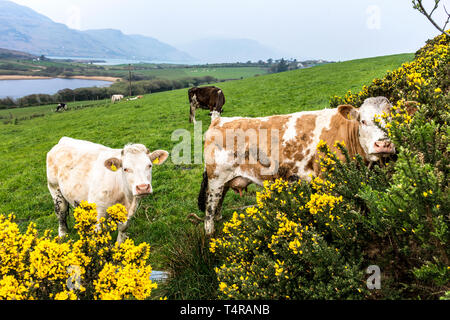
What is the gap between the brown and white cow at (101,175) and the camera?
4445mm

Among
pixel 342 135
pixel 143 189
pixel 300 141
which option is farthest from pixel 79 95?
pixel 342 135

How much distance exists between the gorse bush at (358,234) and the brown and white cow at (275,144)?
112 cm

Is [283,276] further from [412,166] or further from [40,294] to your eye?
[40,294]

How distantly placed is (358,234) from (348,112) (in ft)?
7.86

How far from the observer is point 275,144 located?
482 centimetres

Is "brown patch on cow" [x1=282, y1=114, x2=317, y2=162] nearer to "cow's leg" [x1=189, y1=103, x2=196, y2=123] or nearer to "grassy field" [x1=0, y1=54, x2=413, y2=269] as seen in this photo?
"grassy field" [x1=0, y1=54, x2=413, y2=269]

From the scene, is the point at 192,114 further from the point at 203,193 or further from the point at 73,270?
the point at 73,270

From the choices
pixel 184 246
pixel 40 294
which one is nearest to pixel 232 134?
pixel 184 246

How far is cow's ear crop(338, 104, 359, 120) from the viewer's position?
414 centimetres

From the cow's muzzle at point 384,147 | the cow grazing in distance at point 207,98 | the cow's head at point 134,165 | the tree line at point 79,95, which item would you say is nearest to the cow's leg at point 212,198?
the cow's head at point 134,165

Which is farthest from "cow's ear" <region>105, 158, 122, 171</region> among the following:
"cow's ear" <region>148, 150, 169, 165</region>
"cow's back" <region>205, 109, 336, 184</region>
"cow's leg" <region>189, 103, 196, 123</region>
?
"cow's leg" <region>189, 103, 196, 123</region>

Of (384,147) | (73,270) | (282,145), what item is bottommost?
(73,270)

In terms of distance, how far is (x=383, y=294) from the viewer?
216 cm
